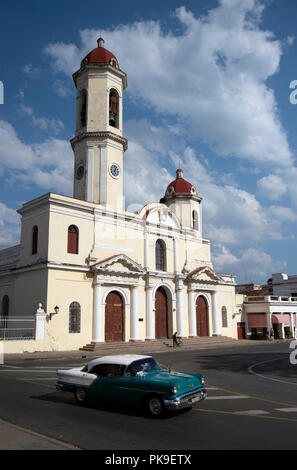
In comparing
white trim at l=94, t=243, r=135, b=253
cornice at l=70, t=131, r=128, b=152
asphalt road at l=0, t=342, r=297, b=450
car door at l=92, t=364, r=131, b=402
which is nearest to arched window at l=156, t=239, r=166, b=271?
white trim at l=94, t=243, r=135, b=253

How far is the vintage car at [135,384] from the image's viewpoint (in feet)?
25.7

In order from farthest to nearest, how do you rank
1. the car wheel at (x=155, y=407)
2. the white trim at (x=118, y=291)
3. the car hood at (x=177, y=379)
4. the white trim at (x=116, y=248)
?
1. the white trim at (x=116, y=248)
2. the white trim at (x=118, y=291)
3. the car hood at (x=177, y=379)
4. the car wheel at (x=155, y=407)

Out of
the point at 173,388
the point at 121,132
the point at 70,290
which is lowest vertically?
the point at 173,388

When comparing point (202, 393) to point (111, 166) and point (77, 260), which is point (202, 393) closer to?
point (77, 260)

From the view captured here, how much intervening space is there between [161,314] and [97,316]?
7855 millimetres

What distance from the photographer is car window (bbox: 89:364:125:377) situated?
344 inches

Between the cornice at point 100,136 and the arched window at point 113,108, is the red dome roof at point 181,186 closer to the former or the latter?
the cornice at point 100,136

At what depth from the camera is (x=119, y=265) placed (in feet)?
93.5

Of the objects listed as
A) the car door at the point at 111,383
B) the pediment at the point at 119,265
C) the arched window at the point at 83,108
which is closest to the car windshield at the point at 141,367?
the car door at the point at 111,383

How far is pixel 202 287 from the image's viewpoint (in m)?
36.0

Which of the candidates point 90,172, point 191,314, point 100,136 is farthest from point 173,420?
point 191,314

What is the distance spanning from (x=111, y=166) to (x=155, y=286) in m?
10.3

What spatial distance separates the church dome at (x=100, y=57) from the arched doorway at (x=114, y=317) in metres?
18.8
